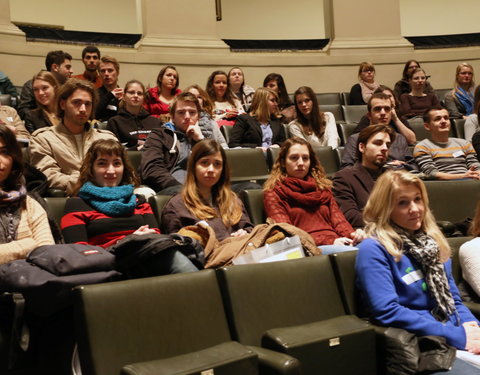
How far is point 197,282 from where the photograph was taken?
6.22ft

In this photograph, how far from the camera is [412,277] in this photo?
212cm

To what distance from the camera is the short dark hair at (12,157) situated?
93.3 inches

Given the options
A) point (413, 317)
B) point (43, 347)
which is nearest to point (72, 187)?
point (43, 347)

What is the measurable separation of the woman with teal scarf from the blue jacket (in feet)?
2.77

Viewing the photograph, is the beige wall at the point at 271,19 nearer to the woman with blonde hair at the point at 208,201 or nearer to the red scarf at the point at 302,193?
the red scarf at the point at 302,193

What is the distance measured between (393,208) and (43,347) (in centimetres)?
127

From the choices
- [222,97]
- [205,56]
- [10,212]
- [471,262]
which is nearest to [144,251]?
[10,212]

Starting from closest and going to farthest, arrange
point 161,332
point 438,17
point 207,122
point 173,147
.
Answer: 1. point 161,332
2. point 173,147
3. point 207,122
4. point 438,17

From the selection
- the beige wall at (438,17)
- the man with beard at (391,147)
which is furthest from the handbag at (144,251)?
the beige wall at (438,17)

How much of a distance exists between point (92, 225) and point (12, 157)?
407 mm

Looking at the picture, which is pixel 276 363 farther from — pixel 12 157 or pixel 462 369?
pixel 12 157

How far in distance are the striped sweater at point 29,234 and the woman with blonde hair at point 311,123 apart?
8.95 feet

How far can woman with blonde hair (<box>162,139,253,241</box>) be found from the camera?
2654 mm

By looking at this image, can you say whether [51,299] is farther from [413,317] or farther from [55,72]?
[55,72]
